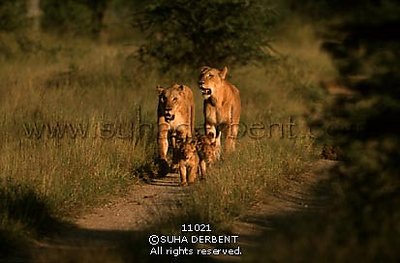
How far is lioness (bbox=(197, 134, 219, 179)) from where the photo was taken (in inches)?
421

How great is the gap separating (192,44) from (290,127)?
6.63 meters

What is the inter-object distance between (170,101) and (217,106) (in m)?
0.94

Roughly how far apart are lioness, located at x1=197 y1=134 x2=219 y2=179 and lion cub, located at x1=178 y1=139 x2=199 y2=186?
2.9 inches

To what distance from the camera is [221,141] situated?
12.5 metres

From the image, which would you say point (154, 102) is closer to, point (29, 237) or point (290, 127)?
point (290, 127)

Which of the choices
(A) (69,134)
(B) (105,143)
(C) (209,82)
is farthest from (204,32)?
(B) (105,143)

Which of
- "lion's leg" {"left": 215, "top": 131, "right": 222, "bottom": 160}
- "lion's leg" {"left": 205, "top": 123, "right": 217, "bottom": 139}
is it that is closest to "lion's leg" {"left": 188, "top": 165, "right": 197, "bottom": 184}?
"lion's leg" {"left": 215, "top": 131, "right": 222, "bottom": 160}

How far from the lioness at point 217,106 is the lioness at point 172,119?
475 mm

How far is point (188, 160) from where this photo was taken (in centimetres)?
1057

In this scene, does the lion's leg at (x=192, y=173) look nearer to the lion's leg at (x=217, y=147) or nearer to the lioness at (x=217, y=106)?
the lion's leg at (x=217, y=147)

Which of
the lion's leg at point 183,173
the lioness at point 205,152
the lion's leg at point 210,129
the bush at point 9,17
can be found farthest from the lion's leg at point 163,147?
the bush at point 9,17

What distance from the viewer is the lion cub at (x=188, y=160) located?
10.5 m

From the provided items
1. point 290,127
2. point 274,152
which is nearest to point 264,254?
point 274,152

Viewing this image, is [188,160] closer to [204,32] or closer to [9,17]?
[204,32]
